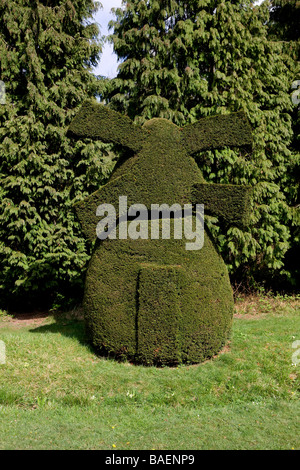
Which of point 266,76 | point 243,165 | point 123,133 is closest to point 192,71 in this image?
point 266,76

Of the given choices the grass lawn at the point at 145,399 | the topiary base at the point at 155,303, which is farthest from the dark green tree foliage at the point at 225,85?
the grass lawn at the point at 145,399

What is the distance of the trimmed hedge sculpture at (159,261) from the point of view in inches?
219

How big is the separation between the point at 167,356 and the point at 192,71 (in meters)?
7.33

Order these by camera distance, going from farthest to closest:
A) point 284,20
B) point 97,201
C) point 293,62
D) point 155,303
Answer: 1. point 284,20
2. point 293,62
3. point 97,201
4. point 155,303

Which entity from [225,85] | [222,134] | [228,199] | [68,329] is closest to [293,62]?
[225,85]

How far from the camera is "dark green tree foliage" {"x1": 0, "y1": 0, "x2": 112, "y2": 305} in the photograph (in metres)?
9.39

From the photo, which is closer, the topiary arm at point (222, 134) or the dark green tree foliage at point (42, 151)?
the topiary arm at point (222, 134)

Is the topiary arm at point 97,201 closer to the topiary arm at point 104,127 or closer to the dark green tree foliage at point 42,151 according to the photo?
the topiary arm at point 104,127

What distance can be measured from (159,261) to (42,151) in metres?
5.50

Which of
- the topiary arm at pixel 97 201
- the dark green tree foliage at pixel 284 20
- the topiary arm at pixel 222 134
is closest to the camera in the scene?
the topiary arm at pixel 97 201

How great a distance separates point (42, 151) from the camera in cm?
954

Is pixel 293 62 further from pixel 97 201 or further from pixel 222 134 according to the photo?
pixel 97 201

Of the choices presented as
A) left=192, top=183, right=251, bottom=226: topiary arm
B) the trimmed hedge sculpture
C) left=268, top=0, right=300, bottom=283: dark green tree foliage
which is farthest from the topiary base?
left=268, top=0, right=300, bottom=283: dark green tree foliage

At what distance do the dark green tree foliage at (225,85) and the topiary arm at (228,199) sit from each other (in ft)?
10.2
